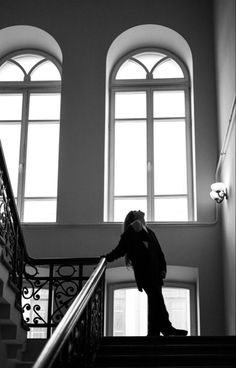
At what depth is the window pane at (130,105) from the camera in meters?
12.3

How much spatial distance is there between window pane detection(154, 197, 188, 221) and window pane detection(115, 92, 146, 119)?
5.65 ft

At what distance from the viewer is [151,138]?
1200 cm

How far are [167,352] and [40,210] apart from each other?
563cm

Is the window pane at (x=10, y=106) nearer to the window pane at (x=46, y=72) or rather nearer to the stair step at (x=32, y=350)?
the window pane at (x=46, y=72)

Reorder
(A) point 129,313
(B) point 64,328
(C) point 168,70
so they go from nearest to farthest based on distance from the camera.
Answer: (B) point 64,328
(A) point 129,313
(C) point 168,70

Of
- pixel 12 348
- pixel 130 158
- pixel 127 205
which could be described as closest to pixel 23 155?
pixel 130 158

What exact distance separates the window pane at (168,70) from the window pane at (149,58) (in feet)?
0.51

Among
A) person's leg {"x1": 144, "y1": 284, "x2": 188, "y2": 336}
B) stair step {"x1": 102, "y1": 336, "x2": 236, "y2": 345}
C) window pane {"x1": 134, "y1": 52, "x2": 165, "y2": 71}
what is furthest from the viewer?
window pane {"x1": 134, "y1": 52, "x2": 165, "y2": 71}

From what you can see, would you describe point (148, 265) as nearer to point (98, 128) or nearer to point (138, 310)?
point (138, 310)

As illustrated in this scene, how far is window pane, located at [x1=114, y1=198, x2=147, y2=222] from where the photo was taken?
38.1 feet

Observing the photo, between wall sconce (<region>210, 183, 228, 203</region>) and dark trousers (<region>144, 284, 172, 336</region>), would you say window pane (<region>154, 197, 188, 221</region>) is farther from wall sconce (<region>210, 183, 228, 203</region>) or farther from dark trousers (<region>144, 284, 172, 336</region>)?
dark trousers (<region>144, 284, 172, 336</region>)

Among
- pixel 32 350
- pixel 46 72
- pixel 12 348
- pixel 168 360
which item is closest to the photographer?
pixel 168 360

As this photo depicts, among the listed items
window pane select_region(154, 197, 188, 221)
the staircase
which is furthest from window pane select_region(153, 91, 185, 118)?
the staircase

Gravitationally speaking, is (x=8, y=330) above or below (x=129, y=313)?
below
